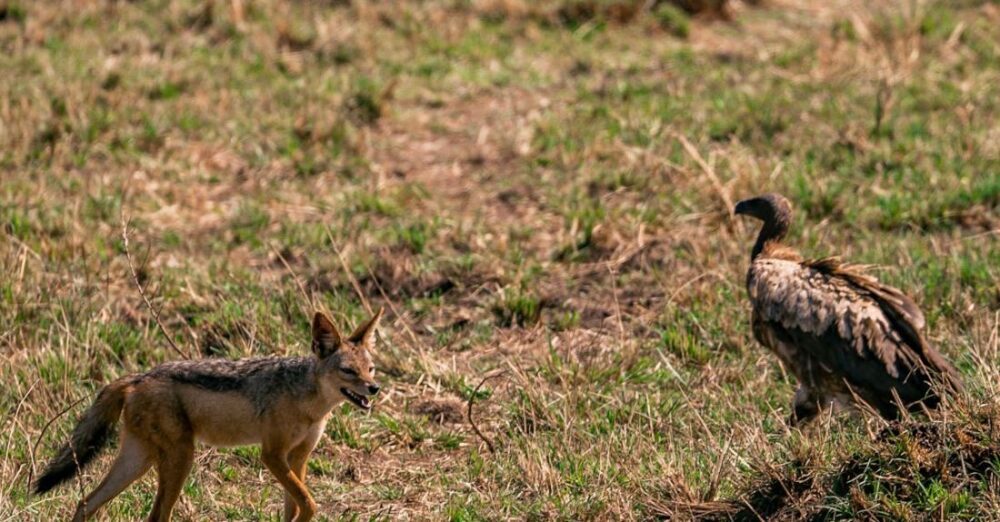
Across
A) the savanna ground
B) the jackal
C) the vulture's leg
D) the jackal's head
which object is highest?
the jackal's head

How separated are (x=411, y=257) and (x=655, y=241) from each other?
1820 millimetres

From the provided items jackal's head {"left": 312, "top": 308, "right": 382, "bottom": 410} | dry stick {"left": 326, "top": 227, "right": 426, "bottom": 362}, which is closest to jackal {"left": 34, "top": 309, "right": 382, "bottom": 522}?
jackal's head {"left": 312, "top": 308, "right": 382, "bottom": 410}

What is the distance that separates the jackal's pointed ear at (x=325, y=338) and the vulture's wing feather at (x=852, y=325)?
9.98ft

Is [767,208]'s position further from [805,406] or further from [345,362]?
[345,362]

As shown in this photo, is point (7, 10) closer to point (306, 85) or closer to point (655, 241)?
point (306, 85)

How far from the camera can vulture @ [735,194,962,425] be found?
30.4 ft

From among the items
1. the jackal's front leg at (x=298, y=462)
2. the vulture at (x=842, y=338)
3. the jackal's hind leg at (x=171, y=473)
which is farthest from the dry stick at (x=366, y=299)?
the jackal's hind leg at (x=171, y=473)

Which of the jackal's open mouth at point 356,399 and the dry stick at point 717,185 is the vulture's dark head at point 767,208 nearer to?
the dry stick at point 717,185

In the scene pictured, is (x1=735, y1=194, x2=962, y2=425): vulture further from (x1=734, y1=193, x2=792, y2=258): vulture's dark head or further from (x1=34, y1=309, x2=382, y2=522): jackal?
(x1=34, y1=309, x2=382, y2=522): jackal

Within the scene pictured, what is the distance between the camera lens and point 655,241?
12.4 m

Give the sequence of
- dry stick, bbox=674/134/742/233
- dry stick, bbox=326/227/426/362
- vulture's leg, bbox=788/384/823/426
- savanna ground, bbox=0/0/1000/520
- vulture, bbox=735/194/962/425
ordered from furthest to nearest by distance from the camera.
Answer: dry stick, bbox=674/134/742/233
dry stick, bbox=326/227/426/362
vulture's leg, bbox=788/384/823/426
vulture, bbox=735/194/962/425
savanna ground, bbox=0/0/1000/520

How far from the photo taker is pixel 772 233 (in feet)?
35.7

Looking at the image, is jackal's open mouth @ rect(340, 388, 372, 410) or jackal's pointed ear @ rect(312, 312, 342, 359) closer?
jackal's open mouth @ rect(340, 388, 372, 410)

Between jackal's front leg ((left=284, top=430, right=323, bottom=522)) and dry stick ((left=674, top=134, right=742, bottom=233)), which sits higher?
jackal's front leg ((left=284, top=430, right=323, bottom=522))
